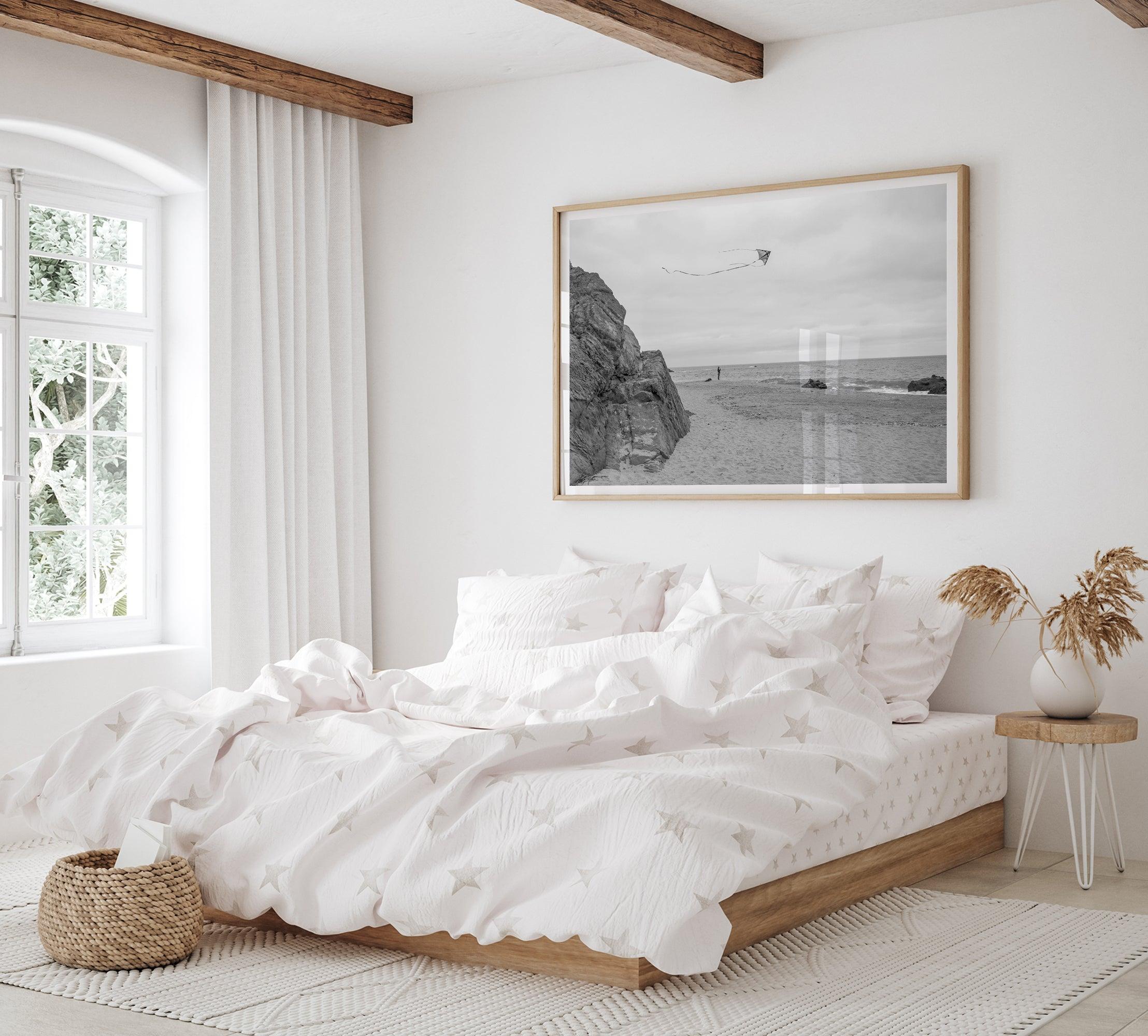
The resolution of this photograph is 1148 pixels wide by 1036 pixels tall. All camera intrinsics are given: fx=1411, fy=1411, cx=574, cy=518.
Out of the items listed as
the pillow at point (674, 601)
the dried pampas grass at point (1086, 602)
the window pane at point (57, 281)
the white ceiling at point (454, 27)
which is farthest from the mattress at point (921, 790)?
the window pane at point (57, 281)

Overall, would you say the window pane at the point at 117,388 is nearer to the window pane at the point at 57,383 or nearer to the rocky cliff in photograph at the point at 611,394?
the window pane at the point at 57,383

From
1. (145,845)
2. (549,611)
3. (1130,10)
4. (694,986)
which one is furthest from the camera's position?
(549,611)

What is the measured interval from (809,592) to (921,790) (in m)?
0.73

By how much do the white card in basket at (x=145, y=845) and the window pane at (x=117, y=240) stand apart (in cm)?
254

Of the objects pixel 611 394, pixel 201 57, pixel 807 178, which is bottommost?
pixel 611 394

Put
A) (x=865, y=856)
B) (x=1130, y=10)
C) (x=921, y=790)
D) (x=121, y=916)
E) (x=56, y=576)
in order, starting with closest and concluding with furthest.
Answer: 1. (x=121, y=916)
2. (x=865, y=856)
3. (x=921, y=790)
4. (x=1130, y=10)
5. (x=56, y=576)

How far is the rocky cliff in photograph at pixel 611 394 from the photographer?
4863 millimetres

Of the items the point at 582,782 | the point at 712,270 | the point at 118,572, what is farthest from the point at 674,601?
the point at 118,572

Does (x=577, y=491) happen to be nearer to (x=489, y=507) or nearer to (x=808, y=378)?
(x=489, y=507)

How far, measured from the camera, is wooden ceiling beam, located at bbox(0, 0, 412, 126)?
420 cm

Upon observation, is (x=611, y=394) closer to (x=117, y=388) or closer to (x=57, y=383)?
(x=117, y=388)

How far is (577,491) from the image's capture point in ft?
16.5

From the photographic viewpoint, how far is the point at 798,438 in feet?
15.2

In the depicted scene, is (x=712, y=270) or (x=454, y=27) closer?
(x=454, y=27)
